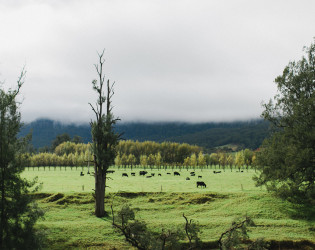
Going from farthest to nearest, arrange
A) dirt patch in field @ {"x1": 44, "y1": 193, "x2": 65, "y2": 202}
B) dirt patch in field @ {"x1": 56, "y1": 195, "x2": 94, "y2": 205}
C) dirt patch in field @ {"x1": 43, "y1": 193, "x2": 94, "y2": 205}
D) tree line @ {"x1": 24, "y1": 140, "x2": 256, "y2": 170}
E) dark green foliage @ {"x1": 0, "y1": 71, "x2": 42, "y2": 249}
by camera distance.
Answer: tree line @ {"x1": 24, "y1": 140, "x2": 256, "y2": 170} < dirt patch in field @ {"x1": 44, "y1": 193, "x2": 65, "y2": 202} < dirt patch in field @ {"x1": 43, "y1": 193, "x2": 94, "y2": 205} < dirt patch in field @ {"x1": 56, "y1": 195, "x2": 94, "y2": 205} < dark green foliage @ {"x1": 0, "y1": 71, "x2": 42, "y2": 249}

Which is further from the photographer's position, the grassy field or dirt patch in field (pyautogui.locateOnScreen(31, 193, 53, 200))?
dirt patch in field (pyautogui.locateOnScreen(31, 193, 53, 200))

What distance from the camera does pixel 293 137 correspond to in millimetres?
28141

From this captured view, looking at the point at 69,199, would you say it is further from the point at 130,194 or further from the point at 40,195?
the point at 130,194

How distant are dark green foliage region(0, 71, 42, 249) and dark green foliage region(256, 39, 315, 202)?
2405 cm

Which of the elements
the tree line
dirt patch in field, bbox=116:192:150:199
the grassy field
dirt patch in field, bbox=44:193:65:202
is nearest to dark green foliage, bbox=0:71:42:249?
the grassy field

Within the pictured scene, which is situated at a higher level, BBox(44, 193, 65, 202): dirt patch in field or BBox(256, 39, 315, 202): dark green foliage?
BBox(256, 39, 315, 202): dark green foliage

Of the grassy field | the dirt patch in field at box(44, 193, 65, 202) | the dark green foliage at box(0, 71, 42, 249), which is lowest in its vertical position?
the grassy field

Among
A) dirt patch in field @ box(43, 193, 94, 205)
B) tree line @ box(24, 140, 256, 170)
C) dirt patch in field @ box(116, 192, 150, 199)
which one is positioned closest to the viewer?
dirt patch in field @ box(43, 193, 94, 205)

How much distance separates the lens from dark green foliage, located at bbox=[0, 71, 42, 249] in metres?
16.7

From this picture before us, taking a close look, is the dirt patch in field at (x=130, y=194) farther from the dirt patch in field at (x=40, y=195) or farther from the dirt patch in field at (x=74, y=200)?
the dirt patch in field at (x=40, y=195)

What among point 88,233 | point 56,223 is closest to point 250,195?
point 88,233

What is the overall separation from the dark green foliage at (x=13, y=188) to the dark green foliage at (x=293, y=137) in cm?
2405

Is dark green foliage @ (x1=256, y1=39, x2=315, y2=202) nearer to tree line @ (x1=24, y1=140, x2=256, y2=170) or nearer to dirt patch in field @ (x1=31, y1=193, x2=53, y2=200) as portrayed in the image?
dirt patch in field @ (x1=31, y1=193, x2=53, y2=200)

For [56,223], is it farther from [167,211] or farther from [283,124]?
[283,124]
